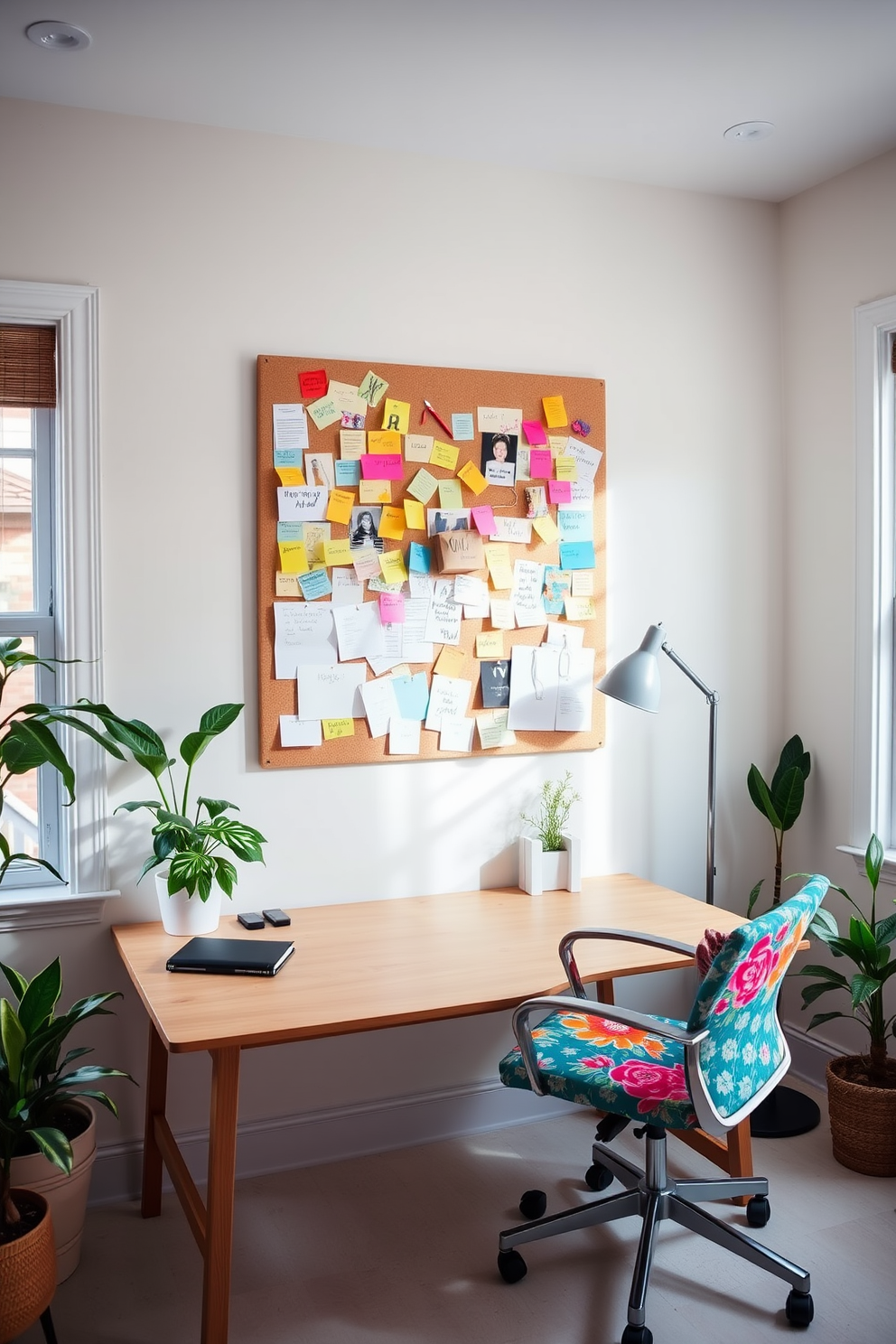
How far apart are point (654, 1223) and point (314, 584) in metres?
1.71

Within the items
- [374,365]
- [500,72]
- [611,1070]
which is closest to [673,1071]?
[611,1070]

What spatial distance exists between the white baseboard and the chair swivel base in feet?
1.31

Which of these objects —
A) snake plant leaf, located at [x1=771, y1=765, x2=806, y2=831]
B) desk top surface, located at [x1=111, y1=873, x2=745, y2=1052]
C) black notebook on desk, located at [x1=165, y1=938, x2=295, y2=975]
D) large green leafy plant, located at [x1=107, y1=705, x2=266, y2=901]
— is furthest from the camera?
snake plant leaf, located at [x1=771, y1=765, x2=806, y2=831]

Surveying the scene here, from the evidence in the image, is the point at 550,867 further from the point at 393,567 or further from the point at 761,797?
the point at 393,567

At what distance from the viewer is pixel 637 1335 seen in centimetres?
212

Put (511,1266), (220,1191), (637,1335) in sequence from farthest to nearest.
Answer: (511,1266) < (637,1335) < (220,1191)

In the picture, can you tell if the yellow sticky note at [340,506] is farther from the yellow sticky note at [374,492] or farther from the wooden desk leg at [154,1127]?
the wooden desk leg at [154,1127]

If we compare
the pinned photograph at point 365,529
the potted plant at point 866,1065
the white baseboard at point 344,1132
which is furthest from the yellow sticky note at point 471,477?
the white baseboard at point 344,1132

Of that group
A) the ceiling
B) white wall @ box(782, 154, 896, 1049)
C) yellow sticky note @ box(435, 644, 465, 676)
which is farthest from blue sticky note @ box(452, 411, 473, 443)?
white wall @ box(782, 154, 896, 1049)

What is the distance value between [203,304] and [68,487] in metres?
0.59

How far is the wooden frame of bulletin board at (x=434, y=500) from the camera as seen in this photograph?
2818 mm

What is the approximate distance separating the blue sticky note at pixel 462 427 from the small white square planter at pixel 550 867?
1142mm

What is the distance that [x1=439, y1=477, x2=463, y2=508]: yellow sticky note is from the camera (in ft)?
9.81

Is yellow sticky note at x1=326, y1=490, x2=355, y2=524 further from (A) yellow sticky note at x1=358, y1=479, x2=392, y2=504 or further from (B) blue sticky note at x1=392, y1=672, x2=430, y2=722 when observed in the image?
(B) blue sticky note at x1=392, y1=672, x2=430, y2=722
